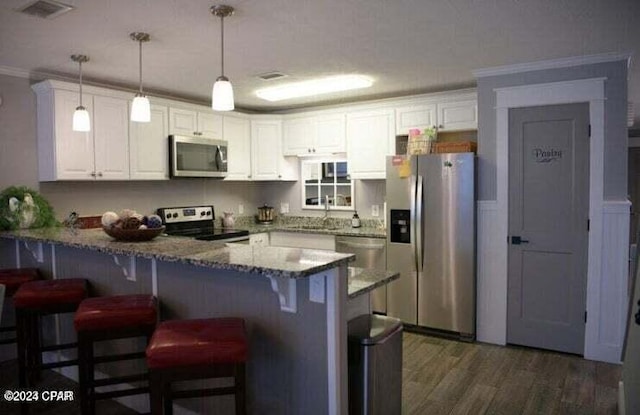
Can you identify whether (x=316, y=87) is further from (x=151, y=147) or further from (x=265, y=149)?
(x=151, y=147)

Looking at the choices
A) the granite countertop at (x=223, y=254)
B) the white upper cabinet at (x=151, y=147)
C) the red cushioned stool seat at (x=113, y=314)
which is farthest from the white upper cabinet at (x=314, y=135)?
the red cushioned stool seat at (x=113, y=314)

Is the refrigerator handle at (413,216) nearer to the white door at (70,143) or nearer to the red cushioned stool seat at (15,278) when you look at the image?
the white door at (70,143)

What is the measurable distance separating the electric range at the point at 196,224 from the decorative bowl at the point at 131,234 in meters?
1.75

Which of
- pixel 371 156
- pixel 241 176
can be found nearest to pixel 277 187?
pixel 241 176

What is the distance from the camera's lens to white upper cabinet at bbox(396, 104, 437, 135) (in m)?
4.36

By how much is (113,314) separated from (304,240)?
9.27 feet

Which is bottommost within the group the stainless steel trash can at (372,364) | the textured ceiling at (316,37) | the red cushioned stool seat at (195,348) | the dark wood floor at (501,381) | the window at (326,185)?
the dark wood floor at (501,381)

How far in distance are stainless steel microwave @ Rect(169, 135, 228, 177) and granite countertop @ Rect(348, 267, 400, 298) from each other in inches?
101

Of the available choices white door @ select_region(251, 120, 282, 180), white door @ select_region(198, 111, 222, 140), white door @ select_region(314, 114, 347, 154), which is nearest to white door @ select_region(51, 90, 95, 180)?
white door @ select_region(198, 111, 222, 140)

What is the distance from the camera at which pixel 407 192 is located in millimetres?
4102

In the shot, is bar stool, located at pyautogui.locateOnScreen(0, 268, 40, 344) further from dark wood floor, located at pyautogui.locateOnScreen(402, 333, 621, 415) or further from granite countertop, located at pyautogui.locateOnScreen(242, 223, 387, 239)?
dark wood floor, located at pyautogui.locateOnScreen(402, 333, 621, 415)

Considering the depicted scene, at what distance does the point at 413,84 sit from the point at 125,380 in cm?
340

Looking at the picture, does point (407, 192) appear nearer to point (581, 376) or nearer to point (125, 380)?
point (581, 376)

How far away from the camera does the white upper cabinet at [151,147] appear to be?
161 inches
